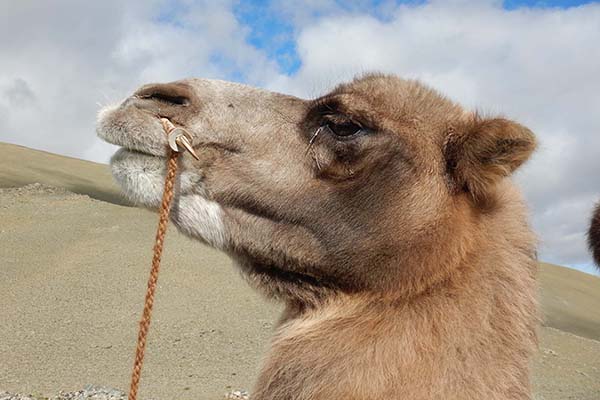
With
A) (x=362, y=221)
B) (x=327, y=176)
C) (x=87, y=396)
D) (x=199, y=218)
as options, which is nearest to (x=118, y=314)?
(x=87, y=396)

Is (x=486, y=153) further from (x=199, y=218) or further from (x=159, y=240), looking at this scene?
(x=159, y=240)

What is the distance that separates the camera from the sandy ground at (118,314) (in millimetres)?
15008

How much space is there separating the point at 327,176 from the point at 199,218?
1.98 ft

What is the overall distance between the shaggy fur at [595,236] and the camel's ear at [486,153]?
14.5 ft

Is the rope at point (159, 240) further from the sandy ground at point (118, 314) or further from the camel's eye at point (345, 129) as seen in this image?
the sandy ground at point (118, 314)

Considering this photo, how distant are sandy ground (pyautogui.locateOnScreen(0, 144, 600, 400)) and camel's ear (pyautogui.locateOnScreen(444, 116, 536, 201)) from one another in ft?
32.9

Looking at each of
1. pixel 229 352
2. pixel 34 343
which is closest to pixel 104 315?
pixel 34 343

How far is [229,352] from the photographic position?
55.6ft

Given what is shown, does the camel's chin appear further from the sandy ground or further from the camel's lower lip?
the sandy ground

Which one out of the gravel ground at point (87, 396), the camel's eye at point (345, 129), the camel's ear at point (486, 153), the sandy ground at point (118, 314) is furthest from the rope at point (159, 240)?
the sandy ground at point (118, 314)

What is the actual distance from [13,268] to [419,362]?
2000cm

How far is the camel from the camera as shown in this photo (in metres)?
2.88

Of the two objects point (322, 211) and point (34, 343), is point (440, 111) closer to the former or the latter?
point (322, 211)

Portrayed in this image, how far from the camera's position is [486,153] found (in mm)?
3053
